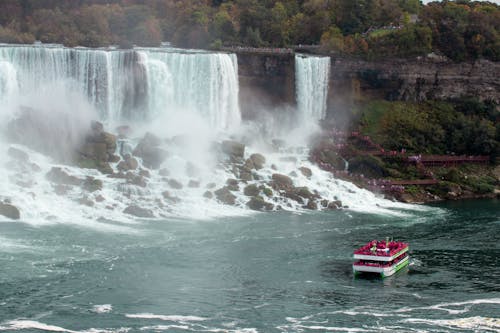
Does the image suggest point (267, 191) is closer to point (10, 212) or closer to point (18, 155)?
point (18, 155)

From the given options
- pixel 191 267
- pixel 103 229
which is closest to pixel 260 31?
pixel 103 229

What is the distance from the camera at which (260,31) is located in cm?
10756

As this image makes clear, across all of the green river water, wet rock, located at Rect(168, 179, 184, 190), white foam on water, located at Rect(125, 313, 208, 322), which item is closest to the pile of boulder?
wet rock, located at Rect(168, 179, 184, 190)

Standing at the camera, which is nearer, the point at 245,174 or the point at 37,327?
the point at 37,327

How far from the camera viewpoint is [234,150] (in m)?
81.9

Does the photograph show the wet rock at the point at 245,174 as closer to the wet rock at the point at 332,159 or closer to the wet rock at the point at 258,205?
the wet rock at the point at 258,205

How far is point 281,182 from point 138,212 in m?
13.9

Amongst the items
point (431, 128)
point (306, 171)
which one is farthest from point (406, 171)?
point (306, 171)

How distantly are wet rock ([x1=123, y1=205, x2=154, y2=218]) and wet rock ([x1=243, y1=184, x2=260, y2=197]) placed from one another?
9330 mm

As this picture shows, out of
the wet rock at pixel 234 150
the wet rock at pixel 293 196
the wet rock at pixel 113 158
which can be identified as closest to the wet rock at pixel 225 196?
the wet rock at pixel 293 196

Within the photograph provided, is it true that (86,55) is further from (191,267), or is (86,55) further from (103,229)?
(191,267)

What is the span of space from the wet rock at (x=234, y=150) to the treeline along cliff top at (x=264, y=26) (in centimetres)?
2271

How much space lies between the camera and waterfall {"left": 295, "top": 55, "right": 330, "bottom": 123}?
96.0 metres

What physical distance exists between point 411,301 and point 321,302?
4711 millimetres
